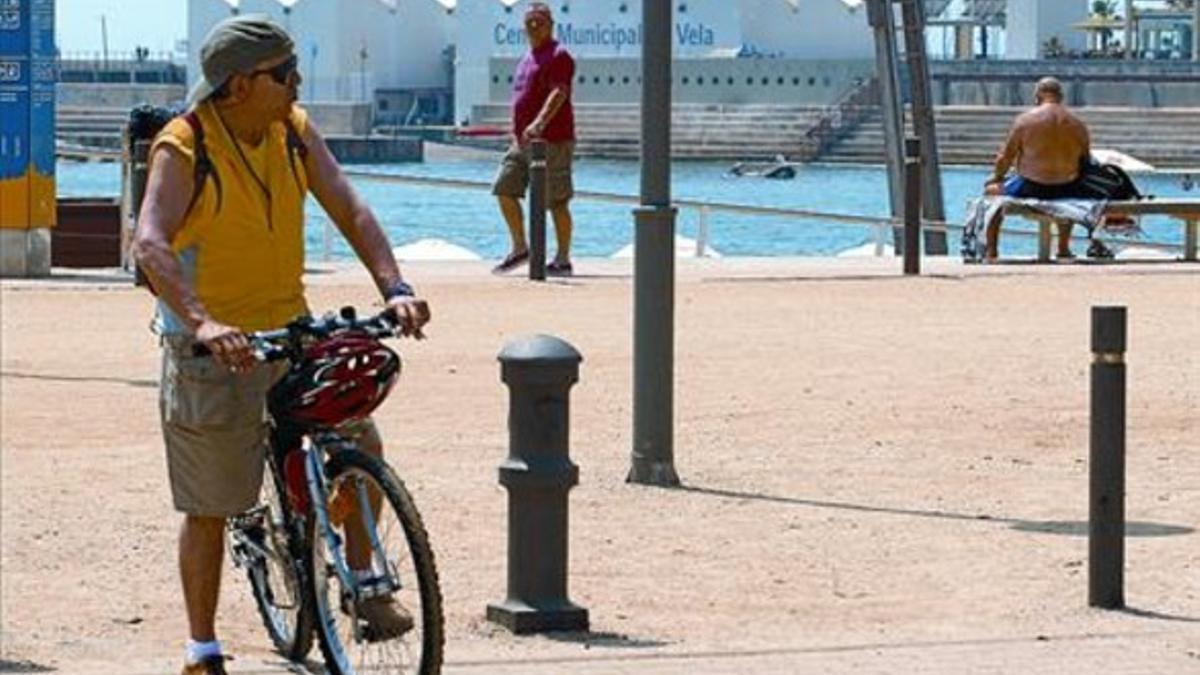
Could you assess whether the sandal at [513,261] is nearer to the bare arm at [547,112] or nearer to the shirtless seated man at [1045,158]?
the bare arm at [547,112]

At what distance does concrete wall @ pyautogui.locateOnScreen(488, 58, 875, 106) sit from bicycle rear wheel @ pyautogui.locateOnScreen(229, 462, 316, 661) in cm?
10545

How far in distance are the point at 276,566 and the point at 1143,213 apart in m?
18.5

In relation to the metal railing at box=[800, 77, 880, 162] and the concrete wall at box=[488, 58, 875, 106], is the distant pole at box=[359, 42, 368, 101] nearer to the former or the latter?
the concrete wall at box=[488, 58, 875, 106]

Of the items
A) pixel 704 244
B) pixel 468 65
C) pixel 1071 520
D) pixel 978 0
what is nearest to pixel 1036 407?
pixel 1071 520

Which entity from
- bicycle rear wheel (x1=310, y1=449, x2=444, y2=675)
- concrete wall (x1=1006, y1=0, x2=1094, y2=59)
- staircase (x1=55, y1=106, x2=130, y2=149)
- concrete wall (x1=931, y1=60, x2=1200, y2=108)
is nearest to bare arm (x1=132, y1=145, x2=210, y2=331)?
bicycle rear wheel (x1=310, y1=449, x2=444, y2=675)

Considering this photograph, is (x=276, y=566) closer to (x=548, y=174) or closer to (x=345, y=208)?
(x=345, y=208)

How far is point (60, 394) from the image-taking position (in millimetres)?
16531

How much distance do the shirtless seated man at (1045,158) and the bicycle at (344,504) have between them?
59.1 feet

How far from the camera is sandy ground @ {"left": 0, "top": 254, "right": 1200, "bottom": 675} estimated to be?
10117 mm

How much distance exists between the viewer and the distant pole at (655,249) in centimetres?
1324

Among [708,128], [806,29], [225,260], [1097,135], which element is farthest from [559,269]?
[806,29]

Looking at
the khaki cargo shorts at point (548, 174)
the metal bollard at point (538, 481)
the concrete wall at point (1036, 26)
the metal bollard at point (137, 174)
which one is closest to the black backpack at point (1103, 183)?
the khaki cargo shorts at point (548, 174)

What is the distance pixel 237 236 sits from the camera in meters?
8.96

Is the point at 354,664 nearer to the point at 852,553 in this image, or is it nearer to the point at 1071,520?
the point at 852,553
